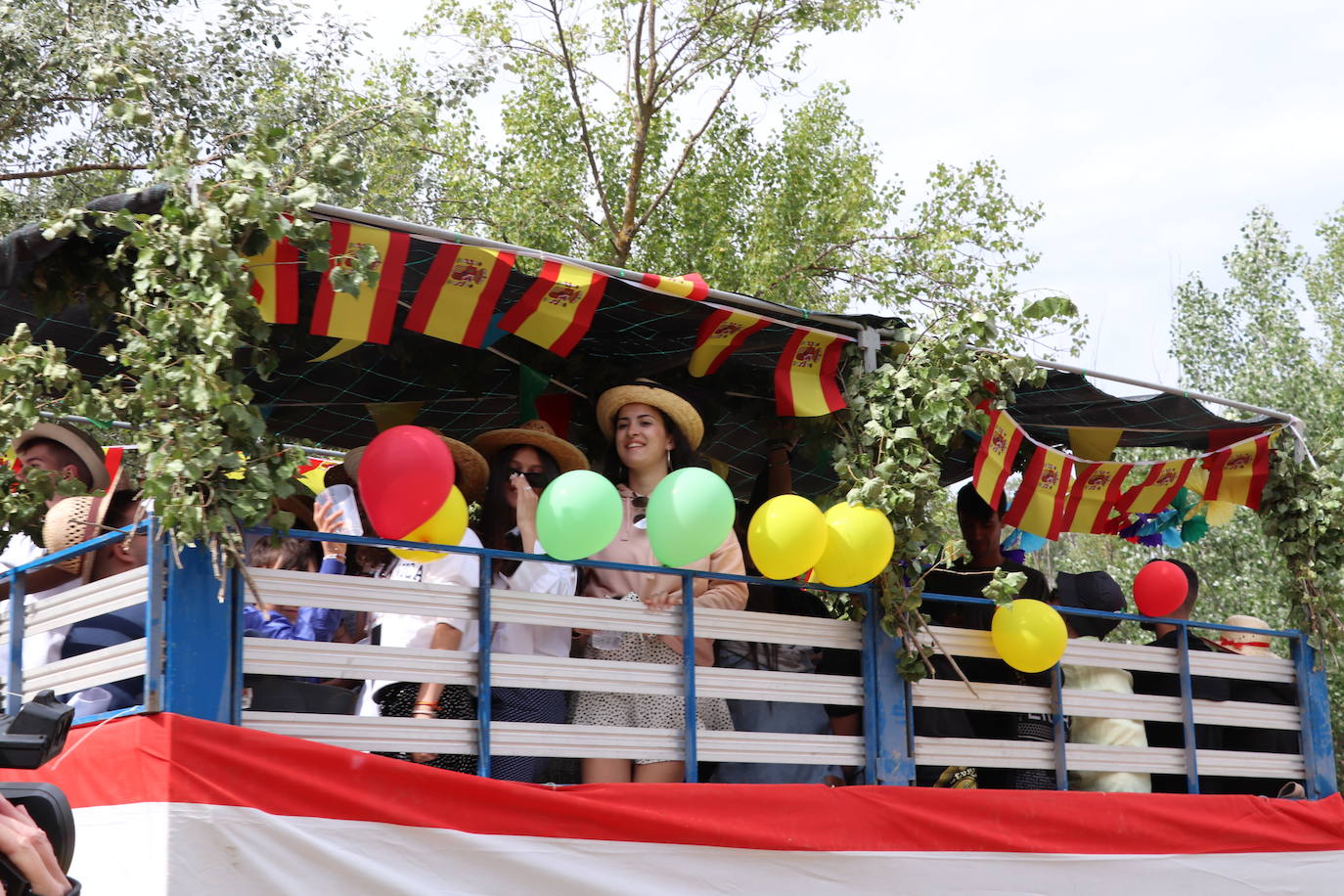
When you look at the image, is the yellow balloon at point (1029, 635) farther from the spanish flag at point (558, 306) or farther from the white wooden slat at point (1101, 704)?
the spanish flag at point (558, 306)

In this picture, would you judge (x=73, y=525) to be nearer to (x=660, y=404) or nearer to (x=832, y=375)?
(x=660, y=404)

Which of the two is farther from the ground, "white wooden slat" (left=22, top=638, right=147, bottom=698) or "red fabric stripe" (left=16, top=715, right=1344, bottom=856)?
Answer: "white wooden slat" (left=22, top=638, right=147, bottom=698)

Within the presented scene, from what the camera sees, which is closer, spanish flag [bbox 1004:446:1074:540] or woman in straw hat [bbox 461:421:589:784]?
woman in straw hat [bbox 461:421:589:784]

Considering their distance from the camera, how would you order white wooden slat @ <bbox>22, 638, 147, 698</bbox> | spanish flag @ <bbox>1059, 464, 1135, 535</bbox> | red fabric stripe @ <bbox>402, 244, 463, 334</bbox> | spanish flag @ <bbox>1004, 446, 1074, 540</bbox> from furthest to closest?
spanish flag @ <bbox>1059, 464, 1135, 535</bbox>
spanish flag @ <bbox>1004, 446, 1074, 540</bbox>
red fabric stripe @ <bbox>402, 244, 463, 334</bbox>
white wooden slat @ <bbox>22, 638, 147, 698</bbox>

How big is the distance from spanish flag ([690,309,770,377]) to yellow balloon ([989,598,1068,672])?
1598mm

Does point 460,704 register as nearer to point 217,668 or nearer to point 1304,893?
point 217,668


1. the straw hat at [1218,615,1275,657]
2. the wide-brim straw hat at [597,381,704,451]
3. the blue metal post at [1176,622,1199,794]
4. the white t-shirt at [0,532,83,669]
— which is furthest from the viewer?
the straw hat at [1218,615,1275,657]

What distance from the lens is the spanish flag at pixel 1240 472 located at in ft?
24.8

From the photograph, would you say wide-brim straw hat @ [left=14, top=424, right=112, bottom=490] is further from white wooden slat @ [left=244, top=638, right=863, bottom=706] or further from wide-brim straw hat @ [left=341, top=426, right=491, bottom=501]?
white wooden slat @ [left=244, top=638, right=863, bottom=706]

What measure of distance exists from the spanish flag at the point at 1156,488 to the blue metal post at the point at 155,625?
5.05 meters

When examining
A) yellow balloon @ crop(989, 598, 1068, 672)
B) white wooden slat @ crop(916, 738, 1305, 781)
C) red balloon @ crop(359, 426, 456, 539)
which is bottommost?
white wooden slat @ crop(916, 738, 1305, 781)

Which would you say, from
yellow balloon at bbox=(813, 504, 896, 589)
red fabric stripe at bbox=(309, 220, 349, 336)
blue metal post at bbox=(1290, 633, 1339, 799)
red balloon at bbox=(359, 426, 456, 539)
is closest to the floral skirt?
yellow balloon at bbox=(813, 504, 896, 589)

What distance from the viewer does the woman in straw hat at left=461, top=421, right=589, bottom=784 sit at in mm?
4984

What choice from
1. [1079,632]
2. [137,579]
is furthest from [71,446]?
[1079,632]
